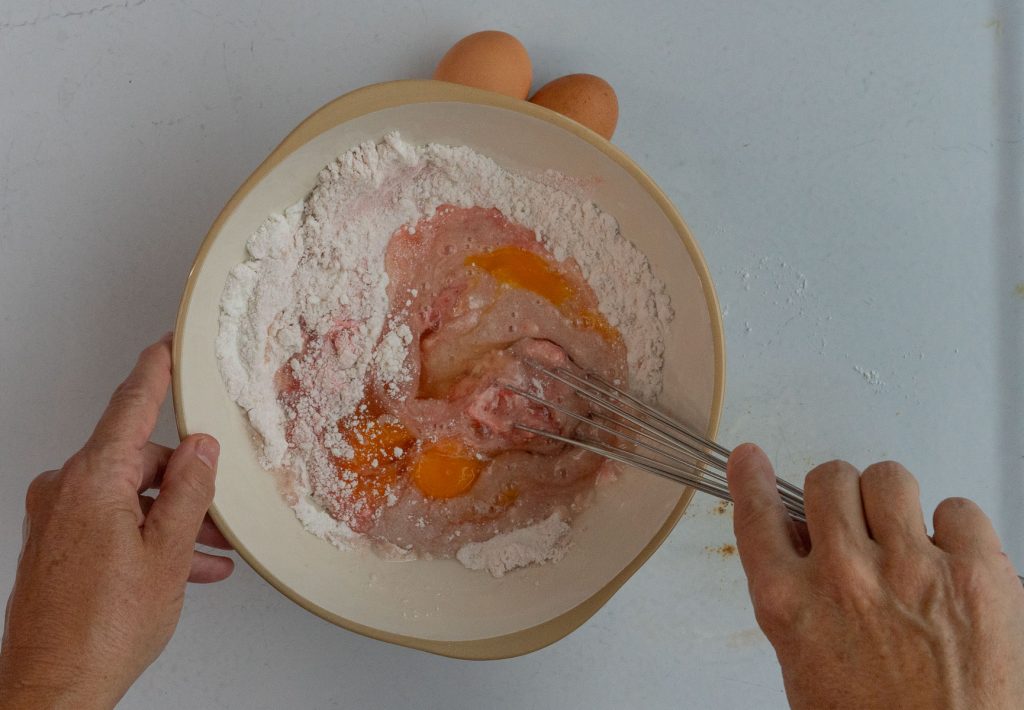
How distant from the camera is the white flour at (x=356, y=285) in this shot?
99 cm

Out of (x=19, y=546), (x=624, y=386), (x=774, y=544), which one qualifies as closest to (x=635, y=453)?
(x=624, y=386)

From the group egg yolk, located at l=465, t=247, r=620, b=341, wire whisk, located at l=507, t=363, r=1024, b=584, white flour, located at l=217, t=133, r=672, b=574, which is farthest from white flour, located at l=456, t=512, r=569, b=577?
egg yolk, located at l=465, t=247, r=620, b=341

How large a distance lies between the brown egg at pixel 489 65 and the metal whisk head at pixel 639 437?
0.38m

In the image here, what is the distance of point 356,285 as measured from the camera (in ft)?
3.37

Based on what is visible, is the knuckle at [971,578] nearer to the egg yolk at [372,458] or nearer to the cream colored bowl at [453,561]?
the cream colored bowl at [453,561]

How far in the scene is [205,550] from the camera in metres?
1.12

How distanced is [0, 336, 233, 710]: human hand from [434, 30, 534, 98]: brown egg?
0.57 metres

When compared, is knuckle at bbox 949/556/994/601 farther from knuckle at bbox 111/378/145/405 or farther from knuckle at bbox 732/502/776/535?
knuckle at bbox 111/378/145/405

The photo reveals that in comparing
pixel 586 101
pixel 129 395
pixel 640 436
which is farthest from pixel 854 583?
pixel 129 395

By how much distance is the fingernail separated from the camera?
0.89 metres

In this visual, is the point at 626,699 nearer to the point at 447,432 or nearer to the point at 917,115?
the point at 447,432

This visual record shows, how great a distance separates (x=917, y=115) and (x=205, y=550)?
1.26 metres

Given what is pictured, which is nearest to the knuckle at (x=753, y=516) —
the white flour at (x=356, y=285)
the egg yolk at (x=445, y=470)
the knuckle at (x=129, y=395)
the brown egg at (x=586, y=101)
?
the white flour at (x=356, y=285)

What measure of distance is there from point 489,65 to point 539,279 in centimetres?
30
